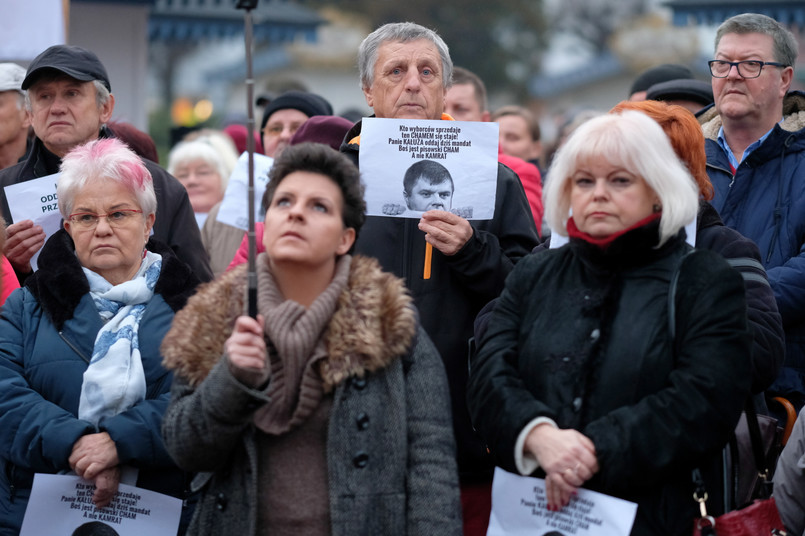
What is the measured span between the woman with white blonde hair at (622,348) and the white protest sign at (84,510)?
3.89 feet

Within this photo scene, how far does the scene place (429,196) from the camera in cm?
396

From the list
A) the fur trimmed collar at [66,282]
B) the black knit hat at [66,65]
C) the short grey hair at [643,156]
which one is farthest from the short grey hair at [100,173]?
the short grey hair at [643,156]

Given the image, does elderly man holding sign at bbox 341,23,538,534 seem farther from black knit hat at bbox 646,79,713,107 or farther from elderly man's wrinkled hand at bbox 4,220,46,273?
black knit hat at bbox 646,79,713,107

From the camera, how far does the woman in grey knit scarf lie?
3.22 meters

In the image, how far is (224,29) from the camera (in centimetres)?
1677

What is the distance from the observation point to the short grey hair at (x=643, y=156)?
130 inches

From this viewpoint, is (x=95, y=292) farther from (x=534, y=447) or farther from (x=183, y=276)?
(x=534, y=447)

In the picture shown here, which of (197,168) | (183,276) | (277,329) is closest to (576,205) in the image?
(277,329)

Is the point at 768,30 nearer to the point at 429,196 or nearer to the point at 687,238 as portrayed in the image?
the point at 687,238

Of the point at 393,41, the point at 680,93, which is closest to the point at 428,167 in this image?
the point at 393,41

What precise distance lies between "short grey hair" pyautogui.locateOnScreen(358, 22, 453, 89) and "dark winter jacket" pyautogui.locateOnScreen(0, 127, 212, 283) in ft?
3.40

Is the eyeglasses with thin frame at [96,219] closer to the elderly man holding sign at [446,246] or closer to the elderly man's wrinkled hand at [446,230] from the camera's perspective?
the elderly man holding sign at [446,246]

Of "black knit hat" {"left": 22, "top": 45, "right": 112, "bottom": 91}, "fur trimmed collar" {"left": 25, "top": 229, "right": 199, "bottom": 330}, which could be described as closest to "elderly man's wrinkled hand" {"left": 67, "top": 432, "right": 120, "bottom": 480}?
"fur trimmed collar" {"left": 25, "top": 229, "right": 199, "bottom": 330}

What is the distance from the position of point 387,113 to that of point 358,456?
5.30ft
